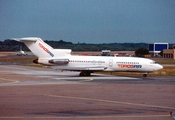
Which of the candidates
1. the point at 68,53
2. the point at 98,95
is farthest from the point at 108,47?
the point at 98,95

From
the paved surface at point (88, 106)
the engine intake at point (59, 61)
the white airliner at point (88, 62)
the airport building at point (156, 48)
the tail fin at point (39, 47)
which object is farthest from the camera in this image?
the airport building at point (156, 48)

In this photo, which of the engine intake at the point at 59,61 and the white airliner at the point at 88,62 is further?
the white airliner at the point at 88,62

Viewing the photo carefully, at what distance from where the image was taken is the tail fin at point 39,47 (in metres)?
51.8

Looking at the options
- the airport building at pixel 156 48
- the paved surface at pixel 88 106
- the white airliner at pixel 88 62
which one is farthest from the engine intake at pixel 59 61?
the airport building at pixel 156 48

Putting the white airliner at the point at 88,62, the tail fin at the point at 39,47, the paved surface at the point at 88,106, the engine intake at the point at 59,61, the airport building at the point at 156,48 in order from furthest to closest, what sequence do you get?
the airport building at the point at 156,48, the tail fin at the point at 39,47, the white airliner at the point at 88,62, the engine intake at the point at 59,61, the paved surface at the point at 88,106

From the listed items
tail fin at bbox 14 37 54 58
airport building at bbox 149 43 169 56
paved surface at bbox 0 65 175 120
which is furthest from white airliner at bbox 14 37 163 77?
airport building at bbox 149 43 169 56

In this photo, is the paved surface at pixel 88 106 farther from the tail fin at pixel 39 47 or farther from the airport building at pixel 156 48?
the airport building at pixel 156 48

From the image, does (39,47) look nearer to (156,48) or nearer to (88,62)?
(88,62)

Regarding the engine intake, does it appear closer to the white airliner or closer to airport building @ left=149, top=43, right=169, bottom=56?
the white airliner

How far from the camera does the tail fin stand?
51750 millimetres

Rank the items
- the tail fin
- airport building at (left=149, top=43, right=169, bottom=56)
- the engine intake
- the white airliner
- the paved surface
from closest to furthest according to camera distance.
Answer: the paved surface, the engine intake, the white airliner, the tail fin, airport building at (left=149, top=43, right=169, bottom=56)

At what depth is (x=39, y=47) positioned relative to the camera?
171 feet

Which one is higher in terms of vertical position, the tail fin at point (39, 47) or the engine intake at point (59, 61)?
the tail fin at point (39, 47)

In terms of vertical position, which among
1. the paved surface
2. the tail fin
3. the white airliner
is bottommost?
the paved surface
